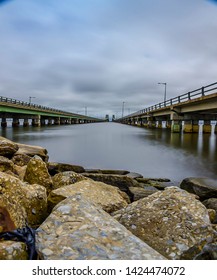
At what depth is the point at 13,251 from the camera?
2352mm

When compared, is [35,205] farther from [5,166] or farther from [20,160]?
[20,160]

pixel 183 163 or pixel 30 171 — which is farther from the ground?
pixel 30 171

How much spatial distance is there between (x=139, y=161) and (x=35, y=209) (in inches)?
392

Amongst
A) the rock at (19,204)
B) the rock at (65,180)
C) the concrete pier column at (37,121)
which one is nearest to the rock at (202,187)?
the rock at (65,180)

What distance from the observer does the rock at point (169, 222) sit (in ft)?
9.48

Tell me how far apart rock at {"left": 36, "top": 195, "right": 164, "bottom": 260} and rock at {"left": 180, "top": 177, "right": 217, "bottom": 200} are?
393 centimetres

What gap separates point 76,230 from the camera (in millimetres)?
2666

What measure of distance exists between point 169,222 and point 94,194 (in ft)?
5.47

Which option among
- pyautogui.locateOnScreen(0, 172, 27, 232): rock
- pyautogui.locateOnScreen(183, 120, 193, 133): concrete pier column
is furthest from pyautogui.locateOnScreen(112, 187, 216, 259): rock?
pyautogui.locateOnScreen(183, 120, 193, 133): concrete pier column

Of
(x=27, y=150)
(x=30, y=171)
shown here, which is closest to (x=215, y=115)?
(x=27, y=150)

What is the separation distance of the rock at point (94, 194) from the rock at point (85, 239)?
3.22 feet

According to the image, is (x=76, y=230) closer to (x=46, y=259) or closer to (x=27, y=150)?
(x=46, y=259)

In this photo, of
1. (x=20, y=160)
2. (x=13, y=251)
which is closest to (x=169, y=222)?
(x=13, y=251)

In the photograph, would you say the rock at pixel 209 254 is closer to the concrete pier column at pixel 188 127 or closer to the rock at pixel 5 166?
the rock at pixel 5 166
